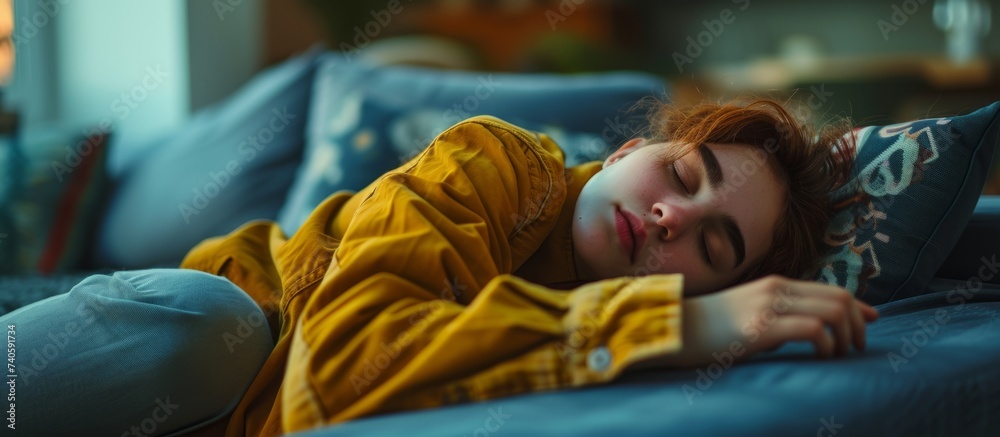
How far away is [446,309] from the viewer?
755 mm

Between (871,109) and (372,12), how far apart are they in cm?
227

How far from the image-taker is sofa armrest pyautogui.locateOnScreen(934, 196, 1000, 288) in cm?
110

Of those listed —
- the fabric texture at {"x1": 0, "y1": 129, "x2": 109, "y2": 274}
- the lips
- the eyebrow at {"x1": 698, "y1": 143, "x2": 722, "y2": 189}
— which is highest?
the eyebrow at {"x1": 698, "y1": 143, "x2": 722, "y2": 189}

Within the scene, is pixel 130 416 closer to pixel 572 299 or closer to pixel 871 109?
pixel 572 299

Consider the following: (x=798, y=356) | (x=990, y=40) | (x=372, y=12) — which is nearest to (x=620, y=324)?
(x=798, y=356)

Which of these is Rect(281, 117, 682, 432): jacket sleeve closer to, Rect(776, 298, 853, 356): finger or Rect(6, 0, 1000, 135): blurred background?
Rect(776, 298, 853, 356): finger

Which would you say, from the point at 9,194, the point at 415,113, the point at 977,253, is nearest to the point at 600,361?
the point at 977,253

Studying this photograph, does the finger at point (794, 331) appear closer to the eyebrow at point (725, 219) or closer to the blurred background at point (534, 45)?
the eyebrow at point (725, 219)

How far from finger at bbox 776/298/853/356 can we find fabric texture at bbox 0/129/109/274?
64.1 inches

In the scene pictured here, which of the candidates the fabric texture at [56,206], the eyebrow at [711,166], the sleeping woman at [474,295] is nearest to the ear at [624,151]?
the sleeping woman at [474,295]

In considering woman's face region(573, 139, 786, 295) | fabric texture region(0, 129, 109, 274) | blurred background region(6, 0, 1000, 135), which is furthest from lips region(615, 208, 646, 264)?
blurred background region(6, 0, 1000, 135)

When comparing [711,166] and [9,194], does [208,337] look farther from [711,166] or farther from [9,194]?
[9,194]

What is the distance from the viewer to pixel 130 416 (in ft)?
2.70

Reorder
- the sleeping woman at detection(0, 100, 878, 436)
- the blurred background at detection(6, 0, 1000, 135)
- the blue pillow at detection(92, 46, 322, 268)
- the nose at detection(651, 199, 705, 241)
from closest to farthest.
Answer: the sleeping woman at detection(0, 100, 878, 436)
the nose at detection(651, 199, 705, 241)
the blue pillow at detection(92, 46, 322, 268)
the blurred background at detection(6, 0, 1000, 135)
